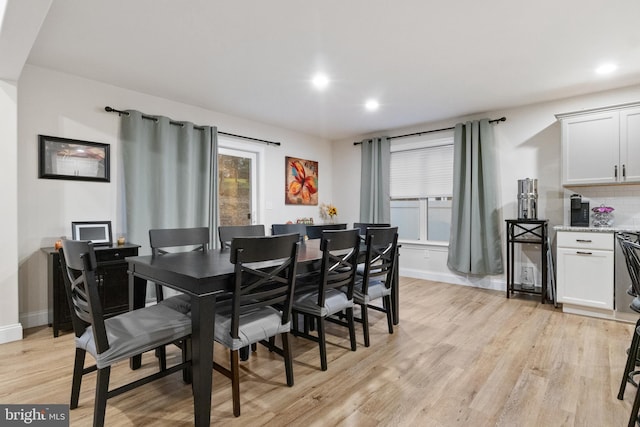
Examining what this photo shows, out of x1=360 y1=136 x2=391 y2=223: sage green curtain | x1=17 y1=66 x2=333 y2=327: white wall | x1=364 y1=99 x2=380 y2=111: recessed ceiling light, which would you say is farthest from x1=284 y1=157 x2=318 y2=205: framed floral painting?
x1=17 y1=66 x2=333 y2=327: white wall

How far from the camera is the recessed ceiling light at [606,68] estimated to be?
3.17 m

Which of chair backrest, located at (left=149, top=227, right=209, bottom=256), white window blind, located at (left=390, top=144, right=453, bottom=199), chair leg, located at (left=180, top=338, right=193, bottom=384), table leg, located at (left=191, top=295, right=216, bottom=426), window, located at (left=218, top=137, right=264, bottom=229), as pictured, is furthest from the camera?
white window blind, located at (left=390, top=144, right=453, bottom=199)

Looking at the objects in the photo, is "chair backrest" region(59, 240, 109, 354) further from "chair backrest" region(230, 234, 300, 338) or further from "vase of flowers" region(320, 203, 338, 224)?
"vase of flowers" region(320, 203, 338, 224)

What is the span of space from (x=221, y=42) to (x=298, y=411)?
108 inches

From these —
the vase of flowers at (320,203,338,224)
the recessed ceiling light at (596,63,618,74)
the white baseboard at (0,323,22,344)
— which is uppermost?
the recessed ceiling light at (596,63,618,74)

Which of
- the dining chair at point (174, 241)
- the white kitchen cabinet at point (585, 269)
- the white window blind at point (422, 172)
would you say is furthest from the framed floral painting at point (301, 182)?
the white kitchen cabinet at point (585, 269)

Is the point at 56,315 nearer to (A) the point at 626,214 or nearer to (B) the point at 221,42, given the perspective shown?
(B) the point at 221,42

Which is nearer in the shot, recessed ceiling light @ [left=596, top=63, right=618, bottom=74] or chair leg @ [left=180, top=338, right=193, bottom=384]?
chair leg @ [left=180, top=338, right=193, bottom=384]

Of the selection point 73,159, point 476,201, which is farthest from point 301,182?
point 73,159

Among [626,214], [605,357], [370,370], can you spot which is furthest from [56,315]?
[626,214]

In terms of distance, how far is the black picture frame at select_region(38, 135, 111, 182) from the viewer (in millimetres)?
3207

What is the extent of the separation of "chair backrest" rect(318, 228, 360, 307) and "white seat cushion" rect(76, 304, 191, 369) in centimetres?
87

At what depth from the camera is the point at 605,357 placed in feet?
8.23

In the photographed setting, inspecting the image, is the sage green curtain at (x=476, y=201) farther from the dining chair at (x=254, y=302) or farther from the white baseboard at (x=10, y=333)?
the white baseboard at (x=10, y=333)
